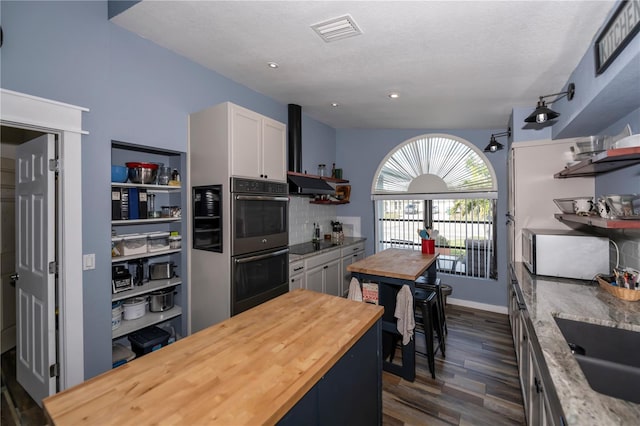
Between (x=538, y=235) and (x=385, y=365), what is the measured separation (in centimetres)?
178

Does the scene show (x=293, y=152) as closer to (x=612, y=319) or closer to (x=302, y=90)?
(x=302, y=90)

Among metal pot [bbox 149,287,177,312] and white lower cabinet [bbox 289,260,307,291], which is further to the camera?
white lower cabinet [bbox 289,260,307,291]

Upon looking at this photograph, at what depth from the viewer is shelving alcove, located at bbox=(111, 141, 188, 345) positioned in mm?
2453

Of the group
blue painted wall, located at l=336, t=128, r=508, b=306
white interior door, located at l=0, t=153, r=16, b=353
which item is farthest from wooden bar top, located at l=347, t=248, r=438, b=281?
white interior door, located at l=0, t=153, r=16, b=353

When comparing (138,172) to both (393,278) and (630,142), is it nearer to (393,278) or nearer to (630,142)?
(393,278)

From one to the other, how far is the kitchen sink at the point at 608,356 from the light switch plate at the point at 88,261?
3.08m

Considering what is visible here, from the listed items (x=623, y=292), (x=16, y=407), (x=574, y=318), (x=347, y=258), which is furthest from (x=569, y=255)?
(x=16, y=407)

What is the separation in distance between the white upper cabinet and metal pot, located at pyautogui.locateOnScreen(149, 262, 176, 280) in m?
1.15

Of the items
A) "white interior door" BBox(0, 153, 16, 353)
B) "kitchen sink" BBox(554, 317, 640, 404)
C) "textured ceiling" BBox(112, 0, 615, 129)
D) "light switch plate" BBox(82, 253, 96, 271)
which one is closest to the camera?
"kitchen sink" BBox(554, 317, 640, 404)

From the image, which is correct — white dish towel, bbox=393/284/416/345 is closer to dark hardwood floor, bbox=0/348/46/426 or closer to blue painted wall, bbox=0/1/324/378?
blue painted wall, bbox=0/1/324/378

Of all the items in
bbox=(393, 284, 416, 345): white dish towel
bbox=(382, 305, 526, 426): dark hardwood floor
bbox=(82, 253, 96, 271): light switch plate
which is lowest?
bbox=(382, 305, 526, 426): dark hardwood floor

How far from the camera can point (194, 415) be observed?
822mm

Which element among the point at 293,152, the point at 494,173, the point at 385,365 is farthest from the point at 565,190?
the point at 293,152

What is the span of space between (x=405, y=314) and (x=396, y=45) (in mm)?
2178
